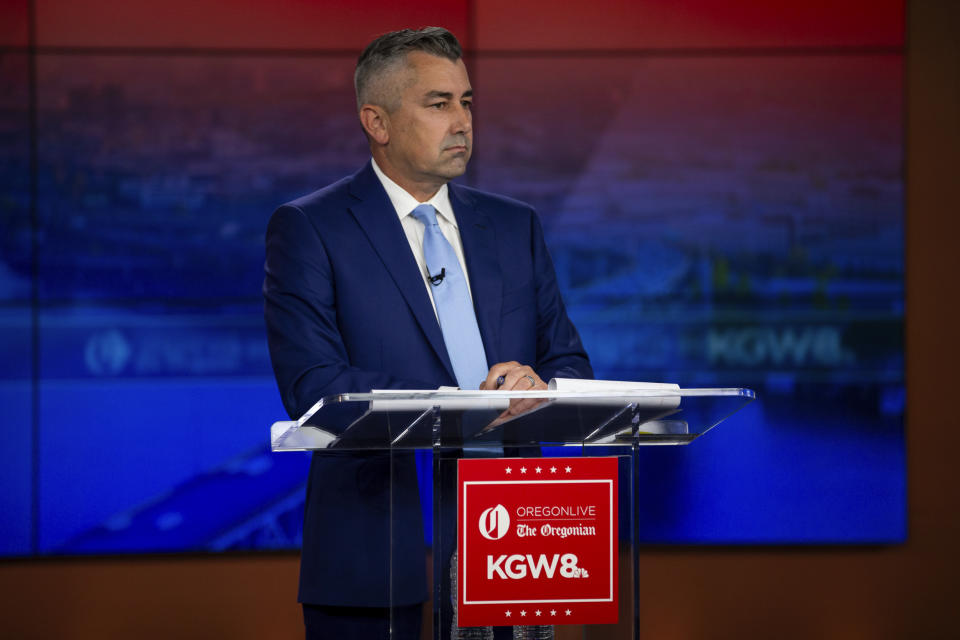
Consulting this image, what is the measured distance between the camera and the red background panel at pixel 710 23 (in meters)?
4.43

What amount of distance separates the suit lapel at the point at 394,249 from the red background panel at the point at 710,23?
7.64 ft

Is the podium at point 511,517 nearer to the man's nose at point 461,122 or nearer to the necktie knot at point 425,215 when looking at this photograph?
the necktie knot at point 425,215

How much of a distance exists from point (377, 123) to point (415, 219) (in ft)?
0.87

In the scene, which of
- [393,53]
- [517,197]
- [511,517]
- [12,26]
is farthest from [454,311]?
[12,26]

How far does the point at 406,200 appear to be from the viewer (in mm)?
2354

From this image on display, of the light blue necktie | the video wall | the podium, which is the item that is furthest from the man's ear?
the video wall

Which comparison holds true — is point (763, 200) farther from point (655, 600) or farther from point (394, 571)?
point (394, 571)

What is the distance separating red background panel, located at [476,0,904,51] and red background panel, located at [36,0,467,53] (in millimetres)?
412

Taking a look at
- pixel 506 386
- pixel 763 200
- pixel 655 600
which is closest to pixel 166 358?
pixel 655 600

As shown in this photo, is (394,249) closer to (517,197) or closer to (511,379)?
(511,379)

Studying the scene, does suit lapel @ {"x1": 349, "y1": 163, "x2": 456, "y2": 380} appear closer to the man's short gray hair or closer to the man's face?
the man's face

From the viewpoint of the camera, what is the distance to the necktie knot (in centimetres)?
230

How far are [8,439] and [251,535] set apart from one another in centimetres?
103

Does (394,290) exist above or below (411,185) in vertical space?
below
